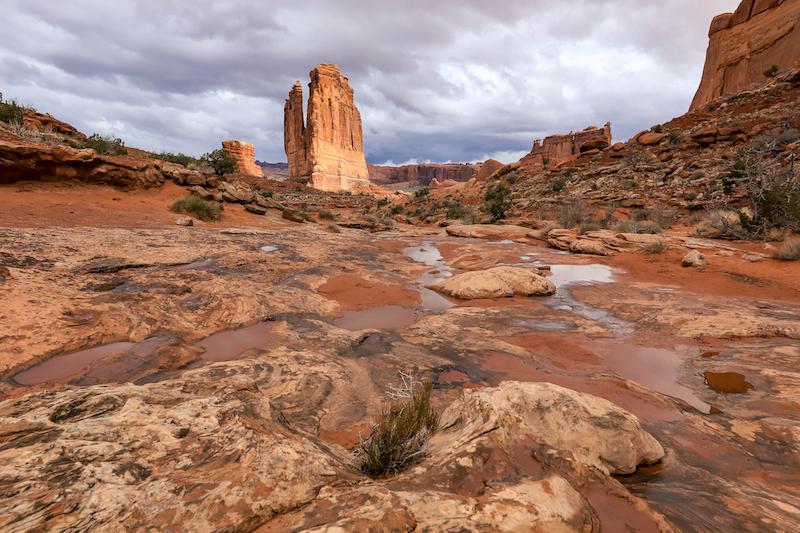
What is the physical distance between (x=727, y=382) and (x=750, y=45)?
5106 centimetres

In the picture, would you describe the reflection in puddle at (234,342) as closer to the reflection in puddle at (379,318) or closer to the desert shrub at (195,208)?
the reflection in puddle at (379,318)

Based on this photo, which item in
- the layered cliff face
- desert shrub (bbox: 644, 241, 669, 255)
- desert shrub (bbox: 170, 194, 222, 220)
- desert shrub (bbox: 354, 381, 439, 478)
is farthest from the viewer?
the layered cliff face

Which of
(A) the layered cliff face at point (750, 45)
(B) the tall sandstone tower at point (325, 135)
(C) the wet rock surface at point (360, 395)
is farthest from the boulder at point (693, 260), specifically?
(B) the tall sandstone tower at point (325, 135)

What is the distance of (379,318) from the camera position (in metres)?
5.63

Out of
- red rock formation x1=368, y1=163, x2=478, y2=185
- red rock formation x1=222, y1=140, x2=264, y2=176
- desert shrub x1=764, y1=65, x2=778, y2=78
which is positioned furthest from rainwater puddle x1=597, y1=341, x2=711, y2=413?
red rock formation x1=368, y1=163, x2=478, y2=185

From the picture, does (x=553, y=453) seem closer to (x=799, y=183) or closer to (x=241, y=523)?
(x=241, y=523)

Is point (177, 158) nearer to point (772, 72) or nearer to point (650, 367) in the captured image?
point (650, 367)

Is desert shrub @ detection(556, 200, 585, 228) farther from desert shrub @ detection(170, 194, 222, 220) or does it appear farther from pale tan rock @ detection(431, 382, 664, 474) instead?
pale tan rock @ detection(431, 382, 664, 474)

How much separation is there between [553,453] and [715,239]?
14718 millimetres

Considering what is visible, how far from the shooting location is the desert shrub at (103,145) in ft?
58.2

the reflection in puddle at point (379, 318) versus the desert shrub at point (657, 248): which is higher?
the desert shrub at point (657, 248)

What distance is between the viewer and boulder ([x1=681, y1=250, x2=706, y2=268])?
29.4 ft

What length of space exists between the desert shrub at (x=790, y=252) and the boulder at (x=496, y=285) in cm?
643

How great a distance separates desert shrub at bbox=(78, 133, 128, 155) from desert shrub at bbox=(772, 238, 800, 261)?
26.9m
